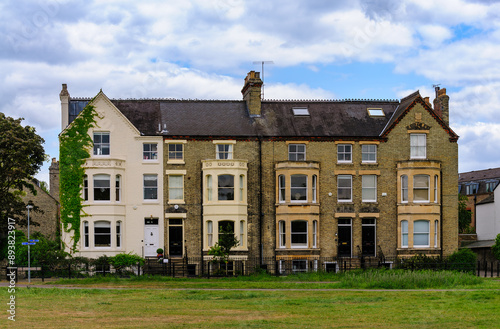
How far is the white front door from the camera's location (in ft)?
152

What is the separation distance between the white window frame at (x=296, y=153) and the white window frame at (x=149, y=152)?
9.29 metres

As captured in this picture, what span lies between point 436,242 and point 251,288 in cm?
1960

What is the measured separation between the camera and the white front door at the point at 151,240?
46188 millimetres

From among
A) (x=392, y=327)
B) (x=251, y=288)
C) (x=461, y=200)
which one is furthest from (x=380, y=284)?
(x=461, y=200)

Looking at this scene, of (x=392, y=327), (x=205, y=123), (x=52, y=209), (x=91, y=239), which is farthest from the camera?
(x=52, y=209)

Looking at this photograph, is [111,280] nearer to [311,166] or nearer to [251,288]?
[251,288]

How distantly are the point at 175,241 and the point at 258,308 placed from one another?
23.0 meters

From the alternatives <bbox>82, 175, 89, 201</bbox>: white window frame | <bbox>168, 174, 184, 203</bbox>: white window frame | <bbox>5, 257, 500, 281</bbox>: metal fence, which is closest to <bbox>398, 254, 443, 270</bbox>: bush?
<bbox>5, 257, 500, 281</bbox>: metal fence

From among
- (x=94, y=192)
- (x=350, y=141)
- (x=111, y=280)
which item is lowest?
(x=111, y=280)

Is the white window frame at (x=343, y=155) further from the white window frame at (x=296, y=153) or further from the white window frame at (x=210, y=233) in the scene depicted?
the white window frame at (x=210, y=233)

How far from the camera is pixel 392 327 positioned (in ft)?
64.5

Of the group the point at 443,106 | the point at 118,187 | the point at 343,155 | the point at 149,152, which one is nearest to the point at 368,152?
the point at 343,155

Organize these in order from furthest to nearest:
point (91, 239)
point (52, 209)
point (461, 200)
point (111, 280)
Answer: point (461, 200) → point (52, 209) → point (91, 239) → point (111, 280)

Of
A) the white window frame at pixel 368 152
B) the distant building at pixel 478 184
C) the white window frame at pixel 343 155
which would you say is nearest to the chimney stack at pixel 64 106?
the white window frame at pixel 343 155
